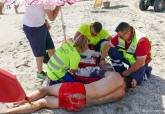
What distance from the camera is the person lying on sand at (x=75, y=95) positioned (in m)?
5.63

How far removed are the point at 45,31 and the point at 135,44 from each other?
1518mm

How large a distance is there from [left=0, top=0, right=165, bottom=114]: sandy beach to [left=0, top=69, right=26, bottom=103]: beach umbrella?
0.41m

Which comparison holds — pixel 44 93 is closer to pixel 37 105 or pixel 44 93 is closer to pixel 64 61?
pixel 37 105

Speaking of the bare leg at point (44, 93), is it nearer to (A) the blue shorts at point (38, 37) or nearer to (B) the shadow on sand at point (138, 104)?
(B) the shadow on sand at point (138, 104)

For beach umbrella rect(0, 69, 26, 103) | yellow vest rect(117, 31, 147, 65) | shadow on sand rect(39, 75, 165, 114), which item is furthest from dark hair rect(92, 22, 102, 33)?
beach umbrella rect(0, 69, 26, 103)

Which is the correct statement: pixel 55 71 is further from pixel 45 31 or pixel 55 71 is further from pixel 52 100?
pixel 45 31

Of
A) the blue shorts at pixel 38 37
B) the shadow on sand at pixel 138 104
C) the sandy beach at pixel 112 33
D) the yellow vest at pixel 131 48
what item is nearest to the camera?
the shadow on sand at pixel 138 104

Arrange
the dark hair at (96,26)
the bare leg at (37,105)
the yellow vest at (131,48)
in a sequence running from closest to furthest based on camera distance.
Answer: the bare leg at (37,105)
the yellow vest at (131,48)
the dark hair at (96,26)

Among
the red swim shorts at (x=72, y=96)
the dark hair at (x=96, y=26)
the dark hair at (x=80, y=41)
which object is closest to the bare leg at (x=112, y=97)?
the red swim shorts at (x=72, y=96)

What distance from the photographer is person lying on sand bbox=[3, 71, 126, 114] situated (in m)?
5.63

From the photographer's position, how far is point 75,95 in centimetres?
561

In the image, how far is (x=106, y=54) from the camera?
6715mm

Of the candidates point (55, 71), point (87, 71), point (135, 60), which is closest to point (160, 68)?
point (135, 60)

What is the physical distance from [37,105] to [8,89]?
48 cm
